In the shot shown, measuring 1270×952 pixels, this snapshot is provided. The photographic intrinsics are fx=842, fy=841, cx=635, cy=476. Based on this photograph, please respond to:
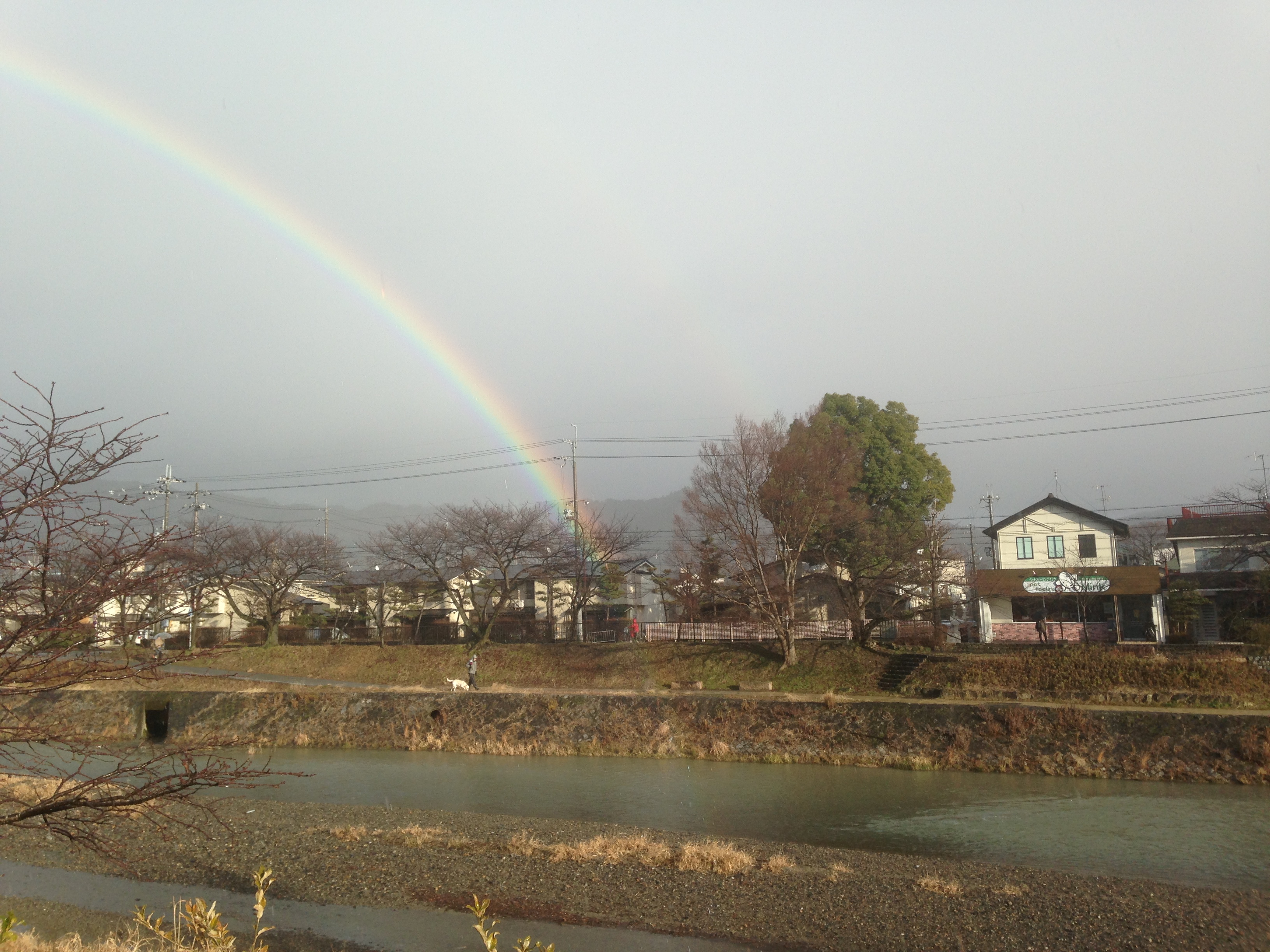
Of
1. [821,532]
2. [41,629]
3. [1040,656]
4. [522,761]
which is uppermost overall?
[821,532]

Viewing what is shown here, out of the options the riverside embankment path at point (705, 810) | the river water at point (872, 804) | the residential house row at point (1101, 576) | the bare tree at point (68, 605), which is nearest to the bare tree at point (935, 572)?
the residential house row at point (1101, 576)

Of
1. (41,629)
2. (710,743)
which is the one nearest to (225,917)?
(41,629)

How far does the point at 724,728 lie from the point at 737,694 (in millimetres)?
2870

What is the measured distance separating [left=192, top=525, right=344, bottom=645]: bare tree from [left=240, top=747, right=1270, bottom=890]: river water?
18.2 m

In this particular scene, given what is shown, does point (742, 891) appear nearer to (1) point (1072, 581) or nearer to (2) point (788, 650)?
(2) point (788, 650)

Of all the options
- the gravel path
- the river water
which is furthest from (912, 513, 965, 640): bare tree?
the gravel path

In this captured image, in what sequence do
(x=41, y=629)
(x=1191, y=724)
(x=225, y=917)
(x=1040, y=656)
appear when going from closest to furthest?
(x=41, y=629)
(x=225, y=917)
(x=1191, y=724)
(x=1040, y=656)

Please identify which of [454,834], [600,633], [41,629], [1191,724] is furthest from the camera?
[600,633]

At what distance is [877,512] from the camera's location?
38.6 m

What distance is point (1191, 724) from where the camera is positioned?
21984 millimetres

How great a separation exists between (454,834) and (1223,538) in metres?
37.6

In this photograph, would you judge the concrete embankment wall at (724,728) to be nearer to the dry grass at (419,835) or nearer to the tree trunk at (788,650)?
the tree trunk at (788,650)

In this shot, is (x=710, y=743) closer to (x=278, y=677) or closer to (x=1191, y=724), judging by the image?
(x=1191, y=724)

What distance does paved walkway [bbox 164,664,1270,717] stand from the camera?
78.5 ft
